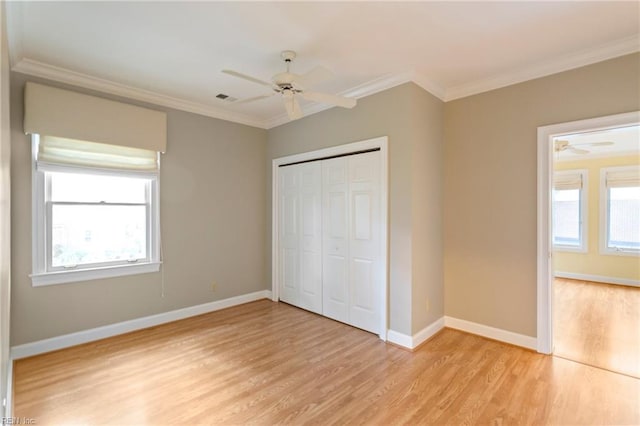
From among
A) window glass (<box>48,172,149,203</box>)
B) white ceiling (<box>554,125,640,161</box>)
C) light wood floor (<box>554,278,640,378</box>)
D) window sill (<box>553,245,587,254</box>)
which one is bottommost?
light wood floor (<box>554,278,640,378</box>)

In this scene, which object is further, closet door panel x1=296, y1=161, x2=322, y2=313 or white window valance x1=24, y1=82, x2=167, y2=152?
closet door panel x1=296, y1=161, x2=322, y2=313

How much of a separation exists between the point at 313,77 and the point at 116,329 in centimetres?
336

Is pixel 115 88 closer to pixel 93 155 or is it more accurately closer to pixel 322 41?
pixel 93 155

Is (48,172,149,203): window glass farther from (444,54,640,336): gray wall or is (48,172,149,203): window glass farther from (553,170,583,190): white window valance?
(553,170,583,190): white window valance

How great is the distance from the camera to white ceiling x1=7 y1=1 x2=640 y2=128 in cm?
216

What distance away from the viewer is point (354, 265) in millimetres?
3635

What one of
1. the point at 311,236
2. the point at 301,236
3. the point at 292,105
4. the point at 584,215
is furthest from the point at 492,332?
the point at 584,215

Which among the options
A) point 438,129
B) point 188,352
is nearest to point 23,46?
point 188,352

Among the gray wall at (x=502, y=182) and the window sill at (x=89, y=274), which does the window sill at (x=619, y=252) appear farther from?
the window sill at (x=89, y=274)

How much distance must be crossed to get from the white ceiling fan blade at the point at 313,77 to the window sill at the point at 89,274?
2.71m

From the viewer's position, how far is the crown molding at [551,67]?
2539mm

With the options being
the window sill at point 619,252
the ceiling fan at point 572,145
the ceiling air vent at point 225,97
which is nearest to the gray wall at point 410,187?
the ceiling air vent at point 225,97

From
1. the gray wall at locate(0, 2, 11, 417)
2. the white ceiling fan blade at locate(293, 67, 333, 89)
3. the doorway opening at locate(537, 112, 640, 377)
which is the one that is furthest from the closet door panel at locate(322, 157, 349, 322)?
the gray wall at locate(0, 2, 11, 417)

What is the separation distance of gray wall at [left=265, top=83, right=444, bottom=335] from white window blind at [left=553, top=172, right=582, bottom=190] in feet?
14.7
